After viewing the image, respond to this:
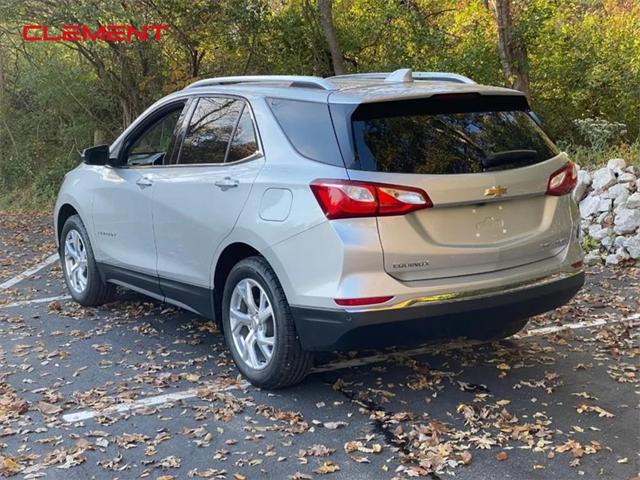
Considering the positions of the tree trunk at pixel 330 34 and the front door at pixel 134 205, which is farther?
the tree trunk at pixel 330 34

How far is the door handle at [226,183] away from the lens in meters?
4.44

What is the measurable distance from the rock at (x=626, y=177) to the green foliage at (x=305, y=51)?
2.31m

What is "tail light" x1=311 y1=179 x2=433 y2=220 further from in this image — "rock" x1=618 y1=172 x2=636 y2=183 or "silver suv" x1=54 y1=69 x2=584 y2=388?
"rock" x1=618 y1=172 x2=636 y2=183

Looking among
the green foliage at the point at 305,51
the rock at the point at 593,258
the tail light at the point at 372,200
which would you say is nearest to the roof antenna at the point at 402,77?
the tail light at the point at 372,200

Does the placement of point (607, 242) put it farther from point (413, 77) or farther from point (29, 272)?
point (29, 272)

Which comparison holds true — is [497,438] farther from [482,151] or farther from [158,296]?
[158,296]

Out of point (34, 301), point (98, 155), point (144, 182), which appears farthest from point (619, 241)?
point (34, 301)

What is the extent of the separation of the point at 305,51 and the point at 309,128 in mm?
9889

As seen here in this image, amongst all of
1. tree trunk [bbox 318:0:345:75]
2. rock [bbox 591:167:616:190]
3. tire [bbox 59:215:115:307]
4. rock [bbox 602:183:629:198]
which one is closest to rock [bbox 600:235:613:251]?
rock [bbox 602:183:629:198]

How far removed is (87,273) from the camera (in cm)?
642

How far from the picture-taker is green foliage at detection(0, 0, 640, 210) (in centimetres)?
1212

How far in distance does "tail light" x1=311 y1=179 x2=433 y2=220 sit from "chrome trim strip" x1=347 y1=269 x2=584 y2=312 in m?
0.47

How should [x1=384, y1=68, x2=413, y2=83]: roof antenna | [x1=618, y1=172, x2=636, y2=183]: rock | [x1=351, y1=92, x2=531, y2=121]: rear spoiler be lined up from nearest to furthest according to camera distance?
[x1=351, y1=92, x2=531, y2=121]: rear spoiler < [x1=384, y1=68, x2=413, y2=83]: roof antenna < [x1=618, y1=172, x2=636, y2=183]: rock

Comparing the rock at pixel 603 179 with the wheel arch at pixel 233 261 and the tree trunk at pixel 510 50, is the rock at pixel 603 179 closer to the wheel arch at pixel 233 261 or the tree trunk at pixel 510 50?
the tree trunk at pixel 510 50
